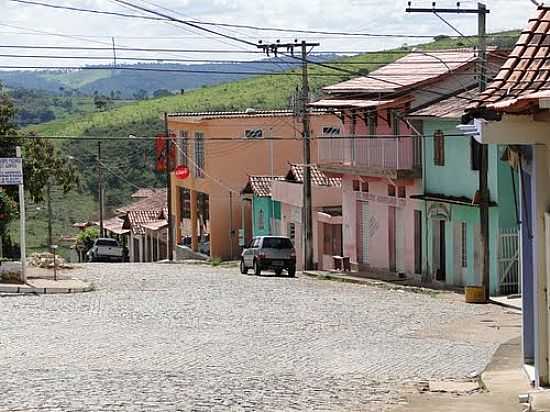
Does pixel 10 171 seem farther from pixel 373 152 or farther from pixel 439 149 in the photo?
pixel 373 152

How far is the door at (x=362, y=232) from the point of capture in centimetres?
4644

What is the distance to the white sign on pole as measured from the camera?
32.6 m

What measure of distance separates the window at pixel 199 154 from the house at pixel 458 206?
2644 cm

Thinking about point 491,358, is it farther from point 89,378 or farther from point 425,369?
point 89,378

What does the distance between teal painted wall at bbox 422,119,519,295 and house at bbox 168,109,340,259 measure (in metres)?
23.8

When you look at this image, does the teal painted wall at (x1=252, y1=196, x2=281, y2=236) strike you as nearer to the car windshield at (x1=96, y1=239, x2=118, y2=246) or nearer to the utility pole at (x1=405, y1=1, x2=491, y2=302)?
the car windshield at (x1=96, y1=239, x2=118, y2=246)

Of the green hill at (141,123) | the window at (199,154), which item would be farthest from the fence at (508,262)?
the green hill at (141,123)

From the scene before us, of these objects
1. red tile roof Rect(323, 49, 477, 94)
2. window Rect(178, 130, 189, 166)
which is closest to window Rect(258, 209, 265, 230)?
window Rect(178, 130, 189, 166)

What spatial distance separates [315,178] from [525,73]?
42.4 m

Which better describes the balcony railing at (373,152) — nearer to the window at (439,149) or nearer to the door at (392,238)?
the window at (439,149)

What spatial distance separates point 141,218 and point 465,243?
45.8 metres

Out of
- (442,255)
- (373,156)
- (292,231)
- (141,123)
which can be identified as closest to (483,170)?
(442,255)

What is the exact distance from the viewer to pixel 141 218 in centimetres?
8062

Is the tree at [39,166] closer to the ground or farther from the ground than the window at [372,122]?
closer to the ground
